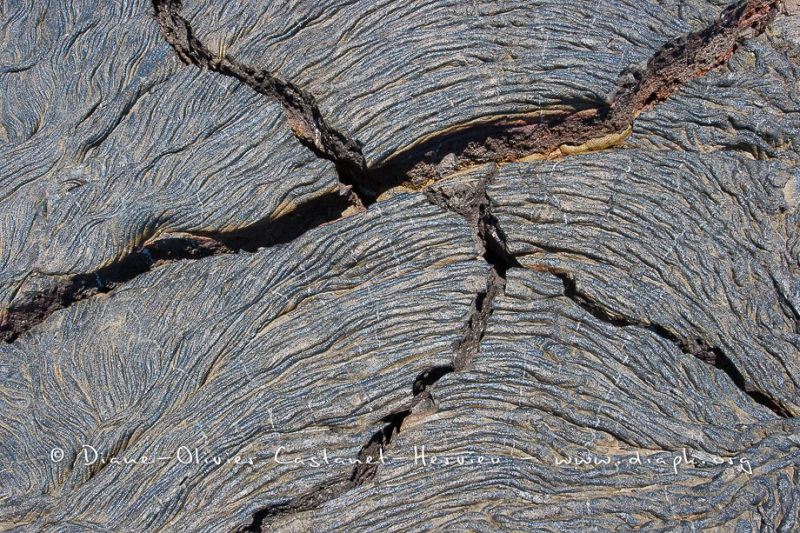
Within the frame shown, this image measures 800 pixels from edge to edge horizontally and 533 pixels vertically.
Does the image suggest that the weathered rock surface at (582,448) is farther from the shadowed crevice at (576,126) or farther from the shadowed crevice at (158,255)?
the shadowed crevice at (158,255)

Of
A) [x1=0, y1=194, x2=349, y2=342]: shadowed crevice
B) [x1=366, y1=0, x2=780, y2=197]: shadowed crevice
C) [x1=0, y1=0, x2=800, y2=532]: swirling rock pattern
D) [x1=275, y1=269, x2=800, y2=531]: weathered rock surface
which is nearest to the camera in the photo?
[x1=275, y1=269, x2=800, y2=531]: weathered rock surface

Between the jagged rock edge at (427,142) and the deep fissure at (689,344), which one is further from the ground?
the jagged rock edge at (427,142)

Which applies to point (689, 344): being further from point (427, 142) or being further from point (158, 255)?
point (158, 255)

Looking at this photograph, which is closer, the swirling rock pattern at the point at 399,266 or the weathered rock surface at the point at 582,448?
the weathered rock surface at the point at 582,448

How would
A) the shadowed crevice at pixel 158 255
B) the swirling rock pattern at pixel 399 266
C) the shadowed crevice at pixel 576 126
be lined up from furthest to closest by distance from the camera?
the shadowed crevice at pixel 576 126, the shadowed crevice at pixel 158 255, the swirling rock pattern at pixel 399 266

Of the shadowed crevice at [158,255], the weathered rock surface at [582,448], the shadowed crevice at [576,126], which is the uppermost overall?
the shadowed crevice at [576,126]

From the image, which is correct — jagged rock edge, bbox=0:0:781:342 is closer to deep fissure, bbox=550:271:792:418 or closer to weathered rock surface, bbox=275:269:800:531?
deep fissure, bbox=550:271:792:418

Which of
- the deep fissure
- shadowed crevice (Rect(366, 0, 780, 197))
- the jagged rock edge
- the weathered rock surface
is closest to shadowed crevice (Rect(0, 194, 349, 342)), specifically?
the jagged rock edge

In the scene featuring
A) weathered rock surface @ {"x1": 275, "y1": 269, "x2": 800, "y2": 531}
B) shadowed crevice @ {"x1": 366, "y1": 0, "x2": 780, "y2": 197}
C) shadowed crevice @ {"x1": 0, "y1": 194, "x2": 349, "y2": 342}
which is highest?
shadowed crevice @ {"x1": 366, "y1": 0, "x2": 780, "y2": 197}

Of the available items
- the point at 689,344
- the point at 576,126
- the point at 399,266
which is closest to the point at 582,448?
the point at 689,344

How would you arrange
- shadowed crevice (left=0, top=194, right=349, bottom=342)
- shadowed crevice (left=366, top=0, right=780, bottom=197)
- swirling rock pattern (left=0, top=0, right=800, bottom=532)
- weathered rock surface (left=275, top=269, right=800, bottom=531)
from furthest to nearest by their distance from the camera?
shadowed crevice (left=366, top=0, right=780, bottom=197) → shadowed crevice (left=0, top=194, right=349, bottom=342) → swirling rock pattern (left=0, top=0, right=800, bottom=532) → weathered rock surface (left=275, top=269, right=800, bottom=531)

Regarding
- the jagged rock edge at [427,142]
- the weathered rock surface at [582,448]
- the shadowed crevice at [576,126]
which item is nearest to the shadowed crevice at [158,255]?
the jagged rock edge at [427,142]
